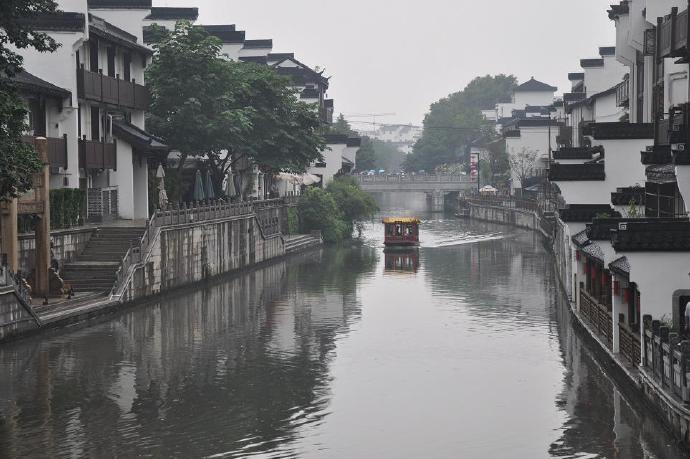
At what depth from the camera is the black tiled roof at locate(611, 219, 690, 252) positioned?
88.4 ft

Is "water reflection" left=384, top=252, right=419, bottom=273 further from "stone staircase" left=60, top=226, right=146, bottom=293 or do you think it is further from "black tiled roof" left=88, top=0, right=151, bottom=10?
"stone staircase" left=60, top=226, right=146, bottom=293

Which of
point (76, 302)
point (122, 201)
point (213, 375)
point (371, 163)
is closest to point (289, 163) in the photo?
point (122, 201)

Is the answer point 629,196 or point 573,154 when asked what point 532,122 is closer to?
point 573,154

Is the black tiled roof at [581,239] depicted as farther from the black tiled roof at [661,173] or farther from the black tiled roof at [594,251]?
the black tiled roof at [661,173]

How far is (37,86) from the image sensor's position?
163 ft

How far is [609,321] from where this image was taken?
35.7 m

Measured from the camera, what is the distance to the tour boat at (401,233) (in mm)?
90625

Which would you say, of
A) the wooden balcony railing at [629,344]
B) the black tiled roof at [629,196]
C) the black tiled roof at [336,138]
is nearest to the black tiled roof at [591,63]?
the black tiled roof at [336,138]

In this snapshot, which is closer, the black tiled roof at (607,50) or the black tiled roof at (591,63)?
→ the black tiled roof at (607,50)

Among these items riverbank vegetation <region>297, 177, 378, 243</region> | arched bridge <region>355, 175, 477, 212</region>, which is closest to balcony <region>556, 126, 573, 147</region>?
riverbank vegetation <region>297, 177, 378, 243</region>

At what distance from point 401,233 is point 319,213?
278 inches

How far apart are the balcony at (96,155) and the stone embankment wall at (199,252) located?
4.67m

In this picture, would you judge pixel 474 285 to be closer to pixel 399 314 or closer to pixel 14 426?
pixel 399 314

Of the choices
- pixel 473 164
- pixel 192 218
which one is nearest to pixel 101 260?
pixel 192 218
